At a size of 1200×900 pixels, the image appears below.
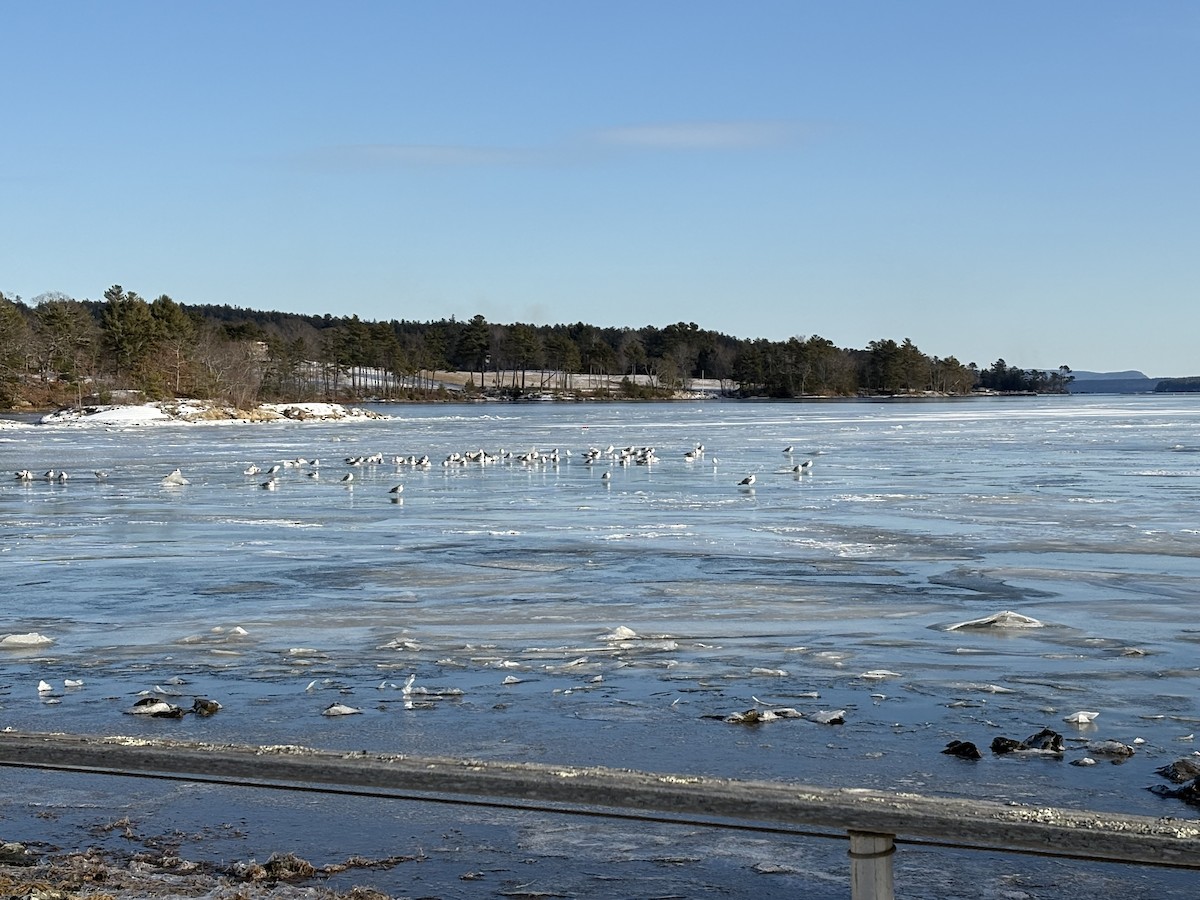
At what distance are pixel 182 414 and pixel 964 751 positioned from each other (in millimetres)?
77229

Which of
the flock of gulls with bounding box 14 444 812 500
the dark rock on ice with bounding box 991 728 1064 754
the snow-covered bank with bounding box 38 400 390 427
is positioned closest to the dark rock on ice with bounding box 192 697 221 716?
the dark rock on ice with bounding box 991 728 1064 754

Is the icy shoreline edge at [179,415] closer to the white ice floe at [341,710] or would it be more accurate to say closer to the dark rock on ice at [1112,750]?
the white ice floe at [341,710]

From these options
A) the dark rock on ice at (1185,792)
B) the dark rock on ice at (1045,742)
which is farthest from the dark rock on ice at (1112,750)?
the dark rock on ice at (1185,792)

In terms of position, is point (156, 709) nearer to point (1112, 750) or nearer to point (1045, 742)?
point (1045, 742)

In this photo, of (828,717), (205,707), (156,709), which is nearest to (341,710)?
(205,707)

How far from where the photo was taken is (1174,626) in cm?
1056

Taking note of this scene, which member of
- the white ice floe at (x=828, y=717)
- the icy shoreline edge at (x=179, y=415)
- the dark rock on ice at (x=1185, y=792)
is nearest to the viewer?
the dark rock on ice at (x=1185, y=792)

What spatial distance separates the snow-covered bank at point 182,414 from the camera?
74938mm

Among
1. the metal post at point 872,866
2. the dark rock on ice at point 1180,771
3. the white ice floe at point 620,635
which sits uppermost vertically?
the metal post at point 872,866

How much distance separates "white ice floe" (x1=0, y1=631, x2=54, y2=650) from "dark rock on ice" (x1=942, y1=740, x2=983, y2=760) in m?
7.03

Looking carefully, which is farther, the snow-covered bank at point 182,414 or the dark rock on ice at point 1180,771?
the snow-covered bank at point 182,414

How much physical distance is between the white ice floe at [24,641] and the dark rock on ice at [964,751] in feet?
23.1

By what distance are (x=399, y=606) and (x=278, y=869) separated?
697cm

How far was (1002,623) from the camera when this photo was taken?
34.9 ft
